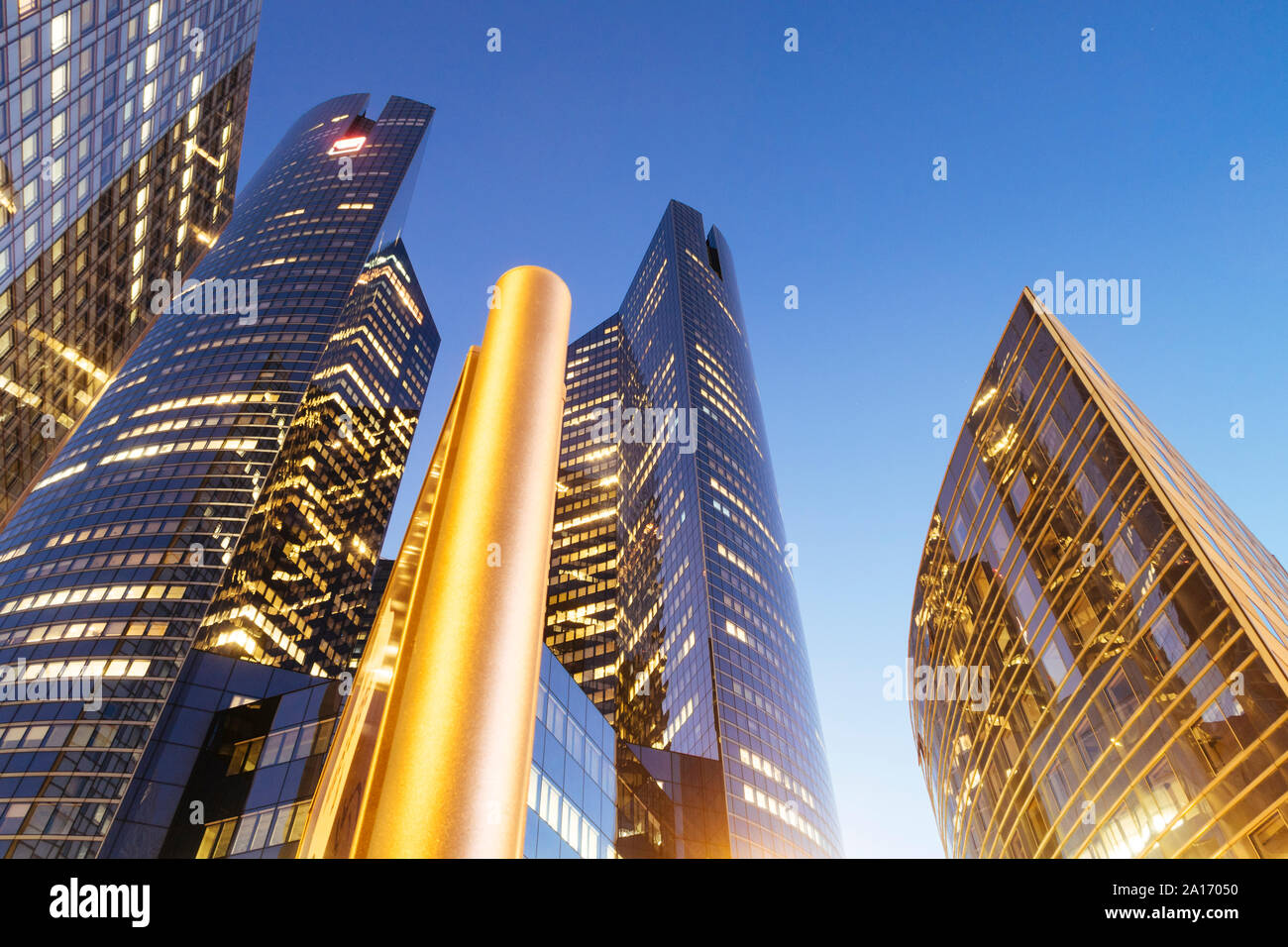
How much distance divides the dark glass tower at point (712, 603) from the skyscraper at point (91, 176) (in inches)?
Result: 2449

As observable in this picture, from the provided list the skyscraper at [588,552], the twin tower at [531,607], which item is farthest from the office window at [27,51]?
the skyscraper at [588,552]

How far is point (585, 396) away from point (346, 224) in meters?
67.4

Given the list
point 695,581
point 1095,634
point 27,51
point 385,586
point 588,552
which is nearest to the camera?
point 385,586

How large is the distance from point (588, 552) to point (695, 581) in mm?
44550

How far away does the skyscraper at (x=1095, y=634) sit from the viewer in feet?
92.0

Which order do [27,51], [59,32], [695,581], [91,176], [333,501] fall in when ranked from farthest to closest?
[333,501]
[695,581]
[91,176]
[59,32]
[27,51]

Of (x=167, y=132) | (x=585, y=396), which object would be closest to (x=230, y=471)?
(x=167, y=132)

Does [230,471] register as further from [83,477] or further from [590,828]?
[590,828]

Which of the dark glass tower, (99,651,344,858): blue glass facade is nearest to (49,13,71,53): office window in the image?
(99,651,344,858): blue glass facade

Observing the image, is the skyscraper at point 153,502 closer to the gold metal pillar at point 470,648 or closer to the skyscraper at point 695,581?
the skyscraper at point 695,581

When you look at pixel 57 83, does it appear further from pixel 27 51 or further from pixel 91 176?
pixel 91 176

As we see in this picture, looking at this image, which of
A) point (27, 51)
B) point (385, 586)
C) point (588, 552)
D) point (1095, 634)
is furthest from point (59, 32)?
point (588, 552)

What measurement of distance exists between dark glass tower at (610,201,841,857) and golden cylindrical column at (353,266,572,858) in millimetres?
62973

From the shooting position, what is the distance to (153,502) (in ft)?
343
